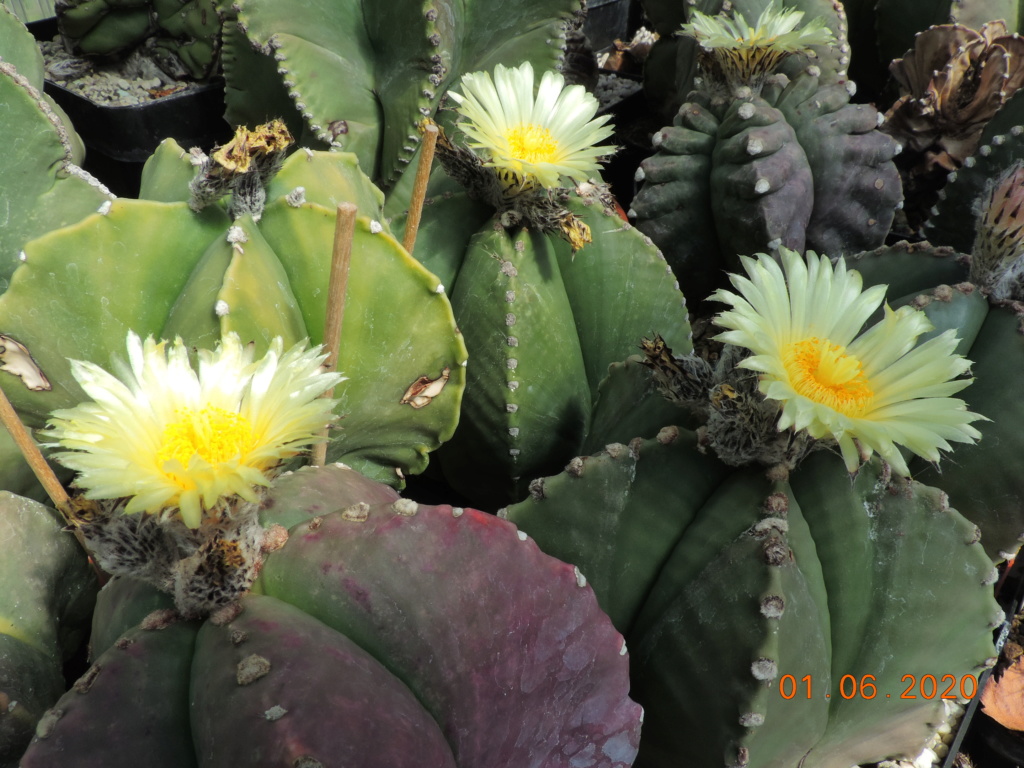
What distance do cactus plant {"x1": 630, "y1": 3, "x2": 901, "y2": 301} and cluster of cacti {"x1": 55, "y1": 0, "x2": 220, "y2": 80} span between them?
91cm

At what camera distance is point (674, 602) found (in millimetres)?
635

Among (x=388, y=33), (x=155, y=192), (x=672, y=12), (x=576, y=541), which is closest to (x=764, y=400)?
(x=576, y=541)

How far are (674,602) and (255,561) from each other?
0.31 m

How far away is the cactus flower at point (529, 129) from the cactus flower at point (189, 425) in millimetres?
376

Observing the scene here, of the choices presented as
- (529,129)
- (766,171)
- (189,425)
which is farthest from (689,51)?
(189,425)

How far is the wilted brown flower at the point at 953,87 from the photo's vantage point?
125cm

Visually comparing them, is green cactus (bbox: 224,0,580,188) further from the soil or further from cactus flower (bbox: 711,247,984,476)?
cactus flower (bbox: 711,247,984,476)

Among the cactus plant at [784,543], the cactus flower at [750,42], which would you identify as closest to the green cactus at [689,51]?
the cactus flower at [750,42]

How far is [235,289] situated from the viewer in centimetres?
64

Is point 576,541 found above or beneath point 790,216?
beneath

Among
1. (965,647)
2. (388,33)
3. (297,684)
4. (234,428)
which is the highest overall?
(388,33)

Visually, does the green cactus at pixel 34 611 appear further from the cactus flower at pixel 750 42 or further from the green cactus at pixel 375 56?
the cactus flower at pixel 750 42

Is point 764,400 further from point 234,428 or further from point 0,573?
point 0,573
